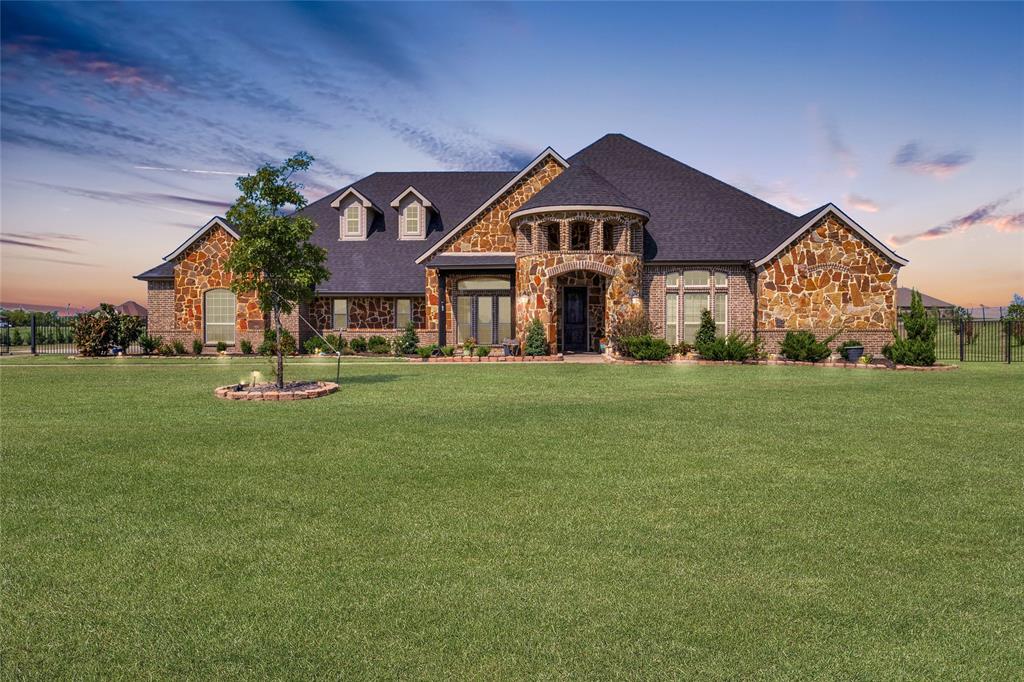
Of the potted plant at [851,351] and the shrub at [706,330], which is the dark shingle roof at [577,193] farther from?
the potted plant at [851,351]

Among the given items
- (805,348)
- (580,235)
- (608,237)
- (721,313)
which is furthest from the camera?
(580,235)

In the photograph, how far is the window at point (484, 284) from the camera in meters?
31.0

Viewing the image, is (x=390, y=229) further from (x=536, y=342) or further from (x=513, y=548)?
(x=513, y=548)

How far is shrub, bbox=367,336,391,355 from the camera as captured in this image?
102ft

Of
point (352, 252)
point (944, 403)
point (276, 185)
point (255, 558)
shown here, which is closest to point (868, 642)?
point (255, 558)

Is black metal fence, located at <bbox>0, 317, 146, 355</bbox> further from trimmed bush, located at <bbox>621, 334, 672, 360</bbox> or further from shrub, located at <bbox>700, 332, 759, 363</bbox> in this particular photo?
shrub, located at <bbox>700, 332, 759, 363</bbox>

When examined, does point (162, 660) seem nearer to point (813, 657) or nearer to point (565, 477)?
point (813, 657)

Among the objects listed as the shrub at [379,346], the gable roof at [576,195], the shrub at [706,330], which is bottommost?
the shrub at [379,346]

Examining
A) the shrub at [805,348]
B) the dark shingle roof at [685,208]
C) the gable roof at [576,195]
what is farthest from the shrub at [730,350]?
the gable roof at [576,195]

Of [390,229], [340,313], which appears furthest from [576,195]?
[340,313]

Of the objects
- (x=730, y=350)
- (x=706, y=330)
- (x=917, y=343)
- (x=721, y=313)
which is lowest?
(x=730, y=350)

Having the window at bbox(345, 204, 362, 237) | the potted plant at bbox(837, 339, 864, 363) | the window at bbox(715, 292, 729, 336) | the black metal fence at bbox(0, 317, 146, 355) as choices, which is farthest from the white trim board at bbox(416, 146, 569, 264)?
the black metal fence at bbox(0, 317, 146, 355)

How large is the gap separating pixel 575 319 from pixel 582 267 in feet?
12.3

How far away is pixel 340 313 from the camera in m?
33.3
